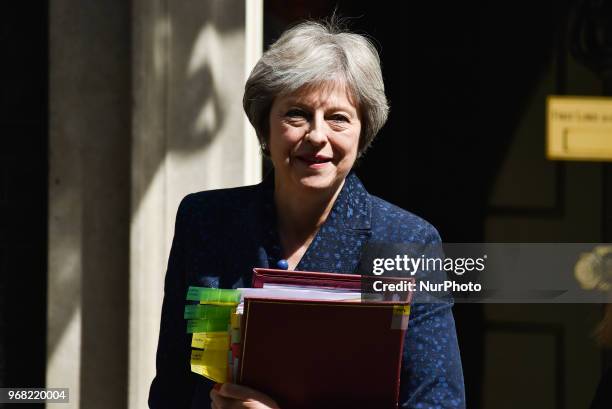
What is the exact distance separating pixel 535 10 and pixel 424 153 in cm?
87

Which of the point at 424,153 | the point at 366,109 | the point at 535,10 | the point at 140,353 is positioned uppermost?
the point at 535,10

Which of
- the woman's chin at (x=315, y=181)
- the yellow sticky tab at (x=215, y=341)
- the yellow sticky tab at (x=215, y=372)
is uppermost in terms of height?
the woman's chin at (x=315, y=181)

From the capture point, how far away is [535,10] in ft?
15.5

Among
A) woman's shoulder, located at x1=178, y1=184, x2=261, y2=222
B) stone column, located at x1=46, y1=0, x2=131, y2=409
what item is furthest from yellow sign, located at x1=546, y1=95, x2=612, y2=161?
woman's shoulder, located at x1=178, y1=184, x2=261, y2=222

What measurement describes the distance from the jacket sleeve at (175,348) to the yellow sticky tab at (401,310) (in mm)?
619

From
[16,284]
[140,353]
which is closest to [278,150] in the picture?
[140,353]

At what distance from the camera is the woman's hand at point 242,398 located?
79.8 inches

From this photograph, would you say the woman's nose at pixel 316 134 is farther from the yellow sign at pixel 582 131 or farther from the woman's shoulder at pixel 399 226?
the yellow sign at pixel 582 131

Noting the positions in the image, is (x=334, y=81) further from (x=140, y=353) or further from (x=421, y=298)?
(x=140, y=353)

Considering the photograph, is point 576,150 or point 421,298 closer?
point 421,298

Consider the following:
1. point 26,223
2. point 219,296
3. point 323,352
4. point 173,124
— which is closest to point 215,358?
point 219,296

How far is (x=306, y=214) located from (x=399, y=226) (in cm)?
23

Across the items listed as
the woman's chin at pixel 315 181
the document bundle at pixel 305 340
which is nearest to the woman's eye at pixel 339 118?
the woman's chin at pixel 315 181

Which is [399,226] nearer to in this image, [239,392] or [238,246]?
[238,246]
